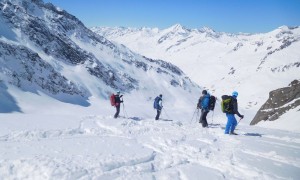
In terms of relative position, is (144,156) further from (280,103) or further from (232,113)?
(280,103)

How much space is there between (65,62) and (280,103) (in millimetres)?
29133

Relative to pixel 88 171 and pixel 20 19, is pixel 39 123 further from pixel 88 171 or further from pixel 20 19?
pixel 20 19

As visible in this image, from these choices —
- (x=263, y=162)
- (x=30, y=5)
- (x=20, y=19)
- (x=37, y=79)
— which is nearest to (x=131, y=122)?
(x=263, y=162)

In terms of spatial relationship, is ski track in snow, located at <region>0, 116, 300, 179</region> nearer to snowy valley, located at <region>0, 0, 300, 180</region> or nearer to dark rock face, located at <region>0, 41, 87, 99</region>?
snowy valley, located at <region>0, 0, 300, 180</region>

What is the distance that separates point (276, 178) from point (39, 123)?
37.0 ft

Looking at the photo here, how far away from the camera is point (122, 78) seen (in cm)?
4988

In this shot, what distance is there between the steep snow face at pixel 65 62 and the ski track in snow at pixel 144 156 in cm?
1925

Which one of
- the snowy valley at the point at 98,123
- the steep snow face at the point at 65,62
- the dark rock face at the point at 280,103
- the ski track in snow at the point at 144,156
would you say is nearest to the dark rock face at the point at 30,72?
the steep snow face at the point at 65,62

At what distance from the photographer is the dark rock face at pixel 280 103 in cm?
2441

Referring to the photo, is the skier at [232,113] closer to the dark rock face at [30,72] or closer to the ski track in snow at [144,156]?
the ski track in snow at [144,156]

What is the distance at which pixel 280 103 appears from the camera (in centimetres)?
2673

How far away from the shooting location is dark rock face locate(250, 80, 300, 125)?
2441 cm

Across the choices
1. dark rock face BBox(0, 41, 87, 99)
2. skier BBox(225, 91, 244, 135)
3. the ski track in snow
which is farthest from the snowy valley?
skier BBox(225, 91, 244, 135)

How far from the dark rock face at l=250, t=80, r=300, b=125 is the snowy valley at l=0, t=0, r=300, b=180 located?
4.08 ft
